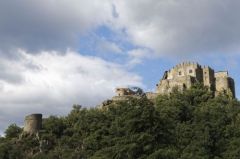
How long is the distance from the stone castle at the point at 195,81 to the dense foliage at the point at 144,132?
4248mm

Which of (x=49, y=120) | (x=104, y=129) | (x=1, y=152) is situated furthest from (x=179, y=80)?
(x=1, y=152)

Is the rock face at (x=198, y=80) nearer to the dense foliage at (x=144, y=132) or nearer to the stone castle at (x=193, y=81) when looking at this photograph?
the stone castle at (x=193, y=81)

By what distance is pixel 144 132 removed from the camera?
204 ft

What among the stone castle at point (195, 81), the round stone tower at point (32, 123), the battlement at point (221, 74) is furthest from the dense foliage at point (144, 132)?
the battlement at point (221, 74)

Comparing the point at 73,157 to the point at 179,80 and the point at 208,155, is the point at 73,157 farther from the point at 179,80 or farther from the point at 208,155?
the point at 179,80

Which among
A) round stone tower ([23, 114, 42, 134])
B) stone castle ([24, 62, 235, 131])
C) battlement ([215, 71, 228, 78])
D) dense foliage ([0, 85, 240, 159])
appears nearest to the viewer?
dense foliage ([0, 85, 240, 159])

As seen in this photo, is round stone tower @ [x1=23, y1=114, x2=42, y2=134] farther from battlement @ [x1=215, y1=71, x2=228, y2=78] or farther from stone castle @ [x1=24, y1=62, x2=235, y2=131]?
battlement @ [x1=215, y1=71, x2=228, y2=78]

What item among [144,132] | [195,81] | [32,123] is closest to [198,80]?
[195,81]

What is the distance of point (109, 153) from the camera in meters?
61.3

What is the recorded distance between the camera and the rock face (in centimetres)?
11038

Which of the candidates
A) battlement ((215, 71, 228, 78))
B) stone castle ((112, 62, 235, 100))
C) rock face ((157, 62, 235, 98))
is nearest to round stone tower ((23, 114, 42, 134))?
stone castle ((112, 62, 235, 100))

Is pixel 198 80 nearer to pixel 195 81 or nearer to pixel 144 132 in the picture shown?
pixel 195 81

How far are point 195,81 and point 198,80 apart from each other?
5.66 ft

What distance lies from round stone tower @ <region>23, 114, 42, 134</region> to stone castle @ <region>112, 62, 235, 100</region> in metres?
17.8
